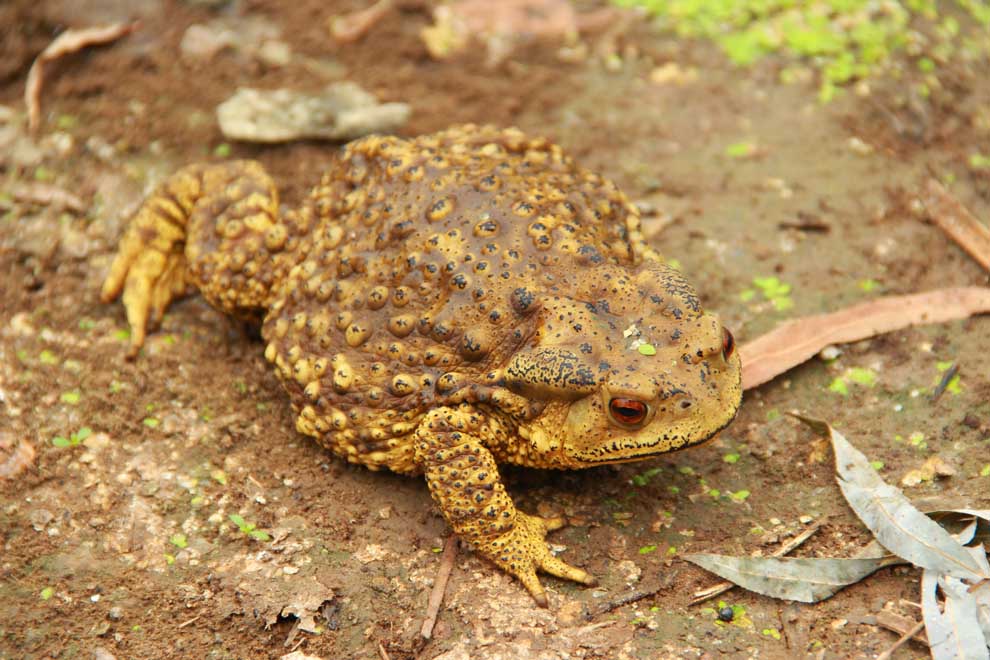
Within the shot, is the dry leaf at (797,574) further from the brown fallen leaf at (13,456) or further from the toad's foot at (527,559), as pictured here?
the brown fallen leaf at (13,456)

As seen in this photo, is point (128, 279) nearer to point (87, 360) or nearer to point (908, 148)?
point (87, 360)

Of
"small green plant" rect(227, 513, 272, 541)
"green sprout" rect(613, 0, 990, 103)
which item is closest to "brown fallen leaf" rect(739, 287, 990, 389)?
"green sprout" rect(613, 0, 990, 103)

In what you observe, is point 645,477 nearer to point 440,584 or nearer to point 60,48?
point 440,584

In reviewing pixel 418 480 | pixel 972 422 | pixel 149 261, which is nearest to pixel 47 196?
pixel 149 261

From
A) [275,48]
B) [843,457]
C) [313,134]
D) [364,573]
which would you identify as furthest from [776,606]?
[275,48]

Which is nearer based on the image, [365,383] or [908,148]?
[365,383]

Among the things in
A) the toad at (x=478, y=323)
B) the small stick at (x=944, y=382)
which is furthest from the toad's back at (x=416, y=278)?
the small stick at (x=944, y=382)
